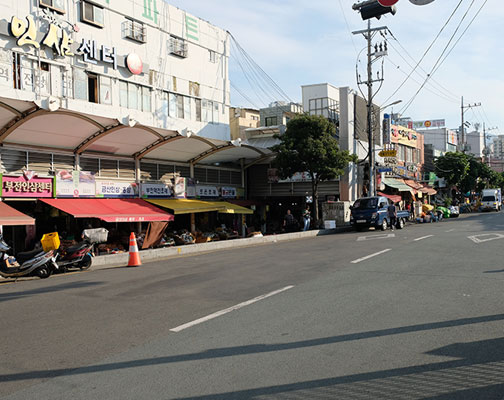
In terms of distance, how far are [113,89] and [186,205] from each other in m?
7.13

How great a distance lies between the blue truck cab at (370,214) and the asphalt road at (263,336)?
14.9 metres

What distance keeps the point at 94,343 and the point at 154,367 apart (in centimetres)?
132

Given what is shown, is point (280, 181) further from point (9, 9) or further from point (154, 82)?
point (9, 9)

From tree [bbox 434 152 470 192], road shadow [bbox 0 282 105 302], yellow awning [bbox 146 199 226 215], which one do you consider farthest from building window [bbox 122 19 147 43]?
tree [bbox 434 152 470 192]

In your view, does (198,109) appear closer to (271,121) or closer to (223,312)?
(271,121)

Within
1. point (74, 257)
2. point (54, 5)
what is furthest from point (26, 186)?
point (54, 5)

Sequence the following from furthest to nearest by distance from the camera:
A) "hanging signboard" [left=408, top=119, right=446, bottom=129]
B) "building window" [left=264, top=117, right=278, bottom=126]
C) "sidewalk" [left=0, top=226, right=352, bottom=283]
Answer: "hanging signboard" [left=408, top=119, right=446, bottom=129]
"building window" [left=264, top=117, right=278, bottom=126]
"sidewalk" [left=0, top=226, right=352, bottom=283]

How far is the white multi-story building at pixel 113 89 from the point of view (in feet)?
55.9

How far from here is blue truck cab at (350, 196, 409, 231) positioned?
25.5 metres

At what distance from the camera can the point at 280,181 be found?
3212 centimetres

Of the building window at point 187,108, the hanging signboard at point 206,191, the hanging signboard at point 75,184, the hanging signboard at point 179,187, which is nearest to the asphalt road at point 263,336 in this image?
the hanging signboard at point 75,184

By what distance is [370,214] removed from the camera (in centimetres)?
2550

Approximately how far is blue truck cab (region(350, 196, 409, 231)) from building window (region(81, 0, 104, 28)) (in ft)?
56.5

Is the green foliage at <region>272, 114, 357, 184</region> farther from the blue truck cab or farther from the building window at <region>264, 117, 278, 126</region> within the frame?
the building window at <region>264, 117, 278, 126</region>
